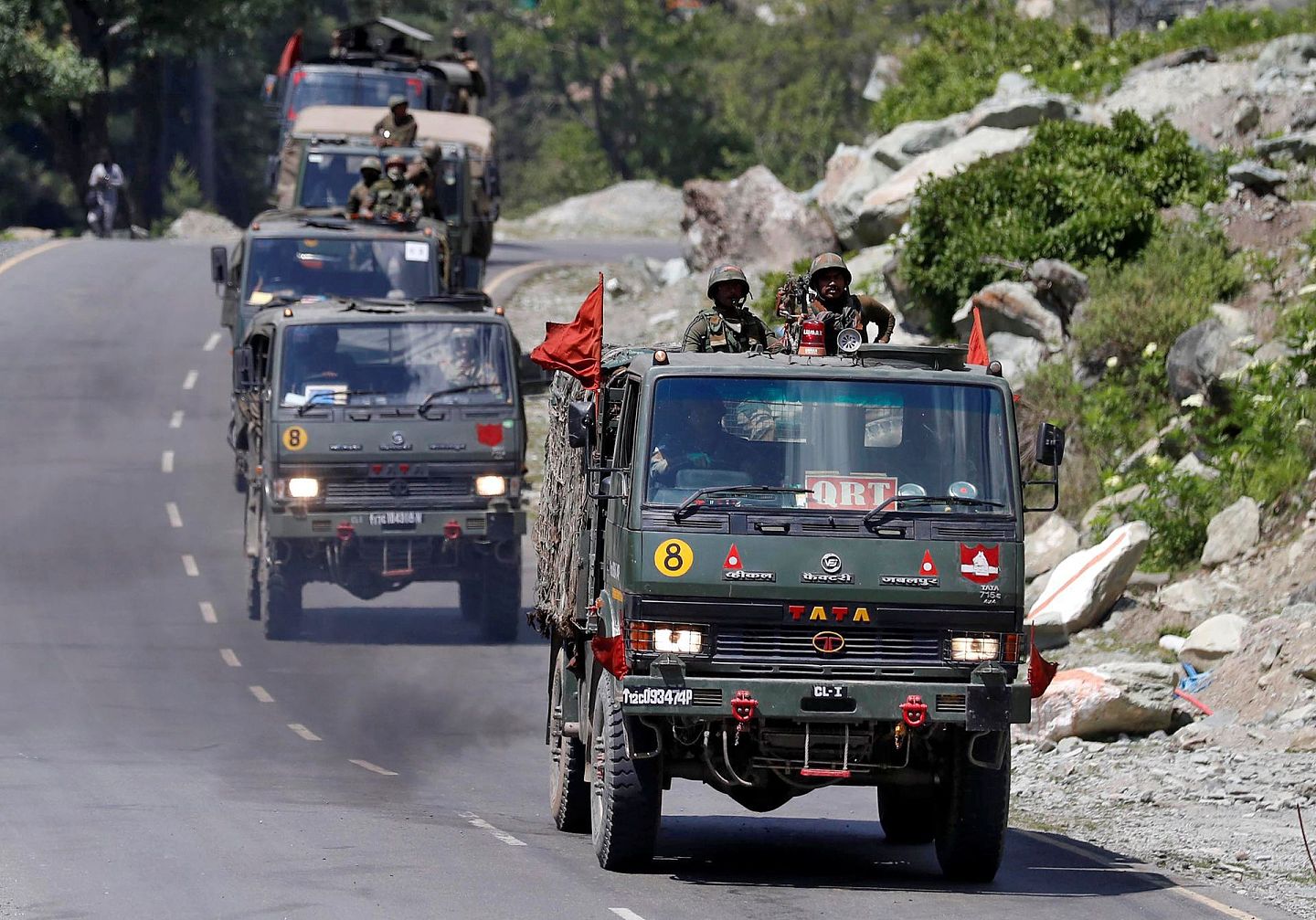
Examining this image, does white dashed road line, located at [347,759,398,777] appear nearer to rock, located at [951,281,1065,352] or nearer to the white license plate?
the white license plate

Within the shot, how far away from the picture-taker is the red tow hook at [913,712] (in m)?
10.6

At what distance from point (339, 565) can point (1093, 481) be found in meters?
8.90

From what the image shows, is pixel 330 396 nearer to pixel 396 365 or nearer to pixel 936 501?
pixel 396 365

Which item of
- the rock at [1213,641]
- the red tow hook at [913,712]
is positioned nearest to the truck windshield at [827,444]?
the red tow hook at [913,712]

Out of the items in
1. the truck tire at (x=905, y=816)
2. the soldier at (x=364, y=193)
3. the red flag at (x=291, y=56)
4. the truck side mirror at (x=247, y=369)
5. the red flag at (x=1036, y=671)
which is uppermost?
the red flag at (x=291, y=56)

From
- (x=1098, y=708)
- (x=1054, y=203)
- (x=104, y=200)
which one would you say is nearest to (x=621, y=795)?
(x=1098, y=708)

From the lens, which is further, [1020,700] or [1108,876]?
[1108,876]

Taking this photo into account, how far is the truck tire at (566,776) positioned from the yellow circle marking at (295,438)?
7.59m

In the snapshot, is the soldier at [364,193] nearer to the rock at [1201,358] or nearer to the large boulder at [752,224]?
the rock at [1201,358]

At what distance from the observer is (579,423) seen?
451 inches

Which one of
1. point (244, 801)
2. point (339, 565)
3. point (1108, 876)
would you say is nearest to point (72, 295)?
point (339, 565)

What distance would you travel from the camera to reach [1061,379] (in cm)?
2606

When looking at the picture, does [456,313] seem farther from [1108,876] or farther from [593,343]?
[1108,876]

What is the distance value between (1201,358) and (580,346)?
45.7 feet
